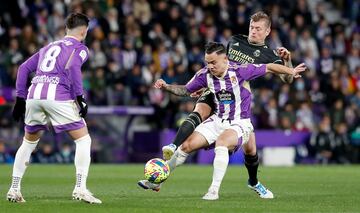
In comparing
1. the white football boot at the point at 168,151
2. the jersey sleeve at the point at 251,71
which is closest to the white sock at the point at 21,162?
the white football boot at the point at 168,151

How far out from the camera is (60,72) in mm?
10625

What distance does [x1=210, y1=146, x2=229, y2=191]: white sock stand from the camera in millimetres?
11328

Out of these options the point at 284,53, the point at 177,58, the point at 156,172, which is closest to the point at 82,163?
the point at 156,172

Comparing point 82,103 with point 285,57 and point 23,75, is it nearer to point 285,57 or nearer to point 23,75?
point 23,75

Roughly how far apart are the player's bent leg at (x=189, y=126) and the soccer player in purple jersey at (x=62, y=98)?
116 cm

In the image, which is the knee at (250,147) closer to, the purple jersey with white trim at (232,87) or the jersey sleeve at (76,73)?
the purple jersey with white trim at (232,87)

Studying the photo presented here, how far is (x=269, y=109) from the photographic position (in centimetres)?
2503

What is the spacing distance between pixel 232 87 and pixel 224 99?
8.3 inches

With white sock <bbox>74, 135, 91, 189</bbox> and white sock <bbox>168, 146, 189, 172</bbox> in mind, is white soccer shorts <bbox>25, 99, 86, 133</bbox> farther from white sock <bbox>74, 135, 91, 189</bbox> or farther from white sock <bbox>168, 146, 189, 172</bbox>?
white sock <bbox>168, 146, 189, 172</bbox>

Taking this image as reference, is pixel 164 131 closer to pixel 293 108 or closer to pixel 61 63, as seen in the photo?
pixel 293 108

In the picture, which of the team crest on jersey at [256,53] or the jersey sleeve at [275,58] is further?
the team crest on jersey at [256,53]

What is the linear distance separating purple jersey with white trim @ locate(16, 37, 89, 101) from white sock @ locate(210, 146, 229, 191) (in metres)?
2.04

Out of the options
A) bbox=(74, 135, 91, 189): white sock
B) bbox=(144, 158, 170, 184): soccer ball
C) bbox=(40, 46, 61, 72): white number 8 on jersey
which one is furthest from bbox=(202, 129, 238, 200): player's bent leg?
bbox=(40, 46, 61, 72): white number 8 on jersey

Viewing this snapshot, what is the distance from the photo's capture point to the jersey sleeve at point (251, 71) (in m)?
11.8
